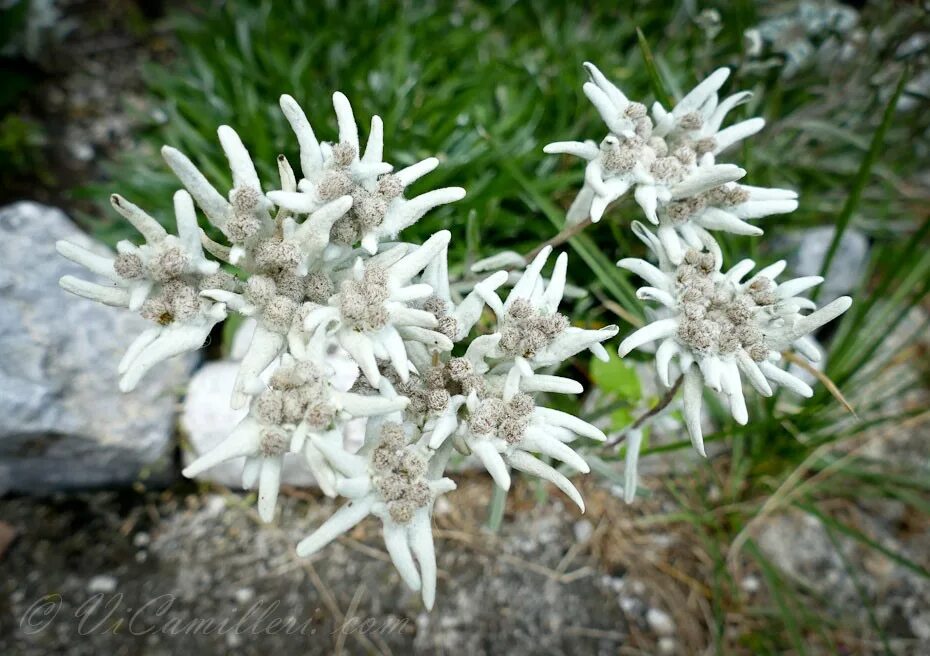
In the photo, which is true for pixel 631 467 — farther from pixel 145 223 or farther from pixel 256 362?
pixel 145 223

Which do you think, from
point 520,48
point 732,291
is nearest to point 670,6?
point 520,48

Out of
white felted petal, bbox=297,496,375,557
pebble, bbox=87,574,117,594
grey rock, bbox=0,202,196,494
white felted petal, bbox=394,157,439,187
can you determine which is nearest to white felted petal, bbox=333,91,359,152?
white felted petal, bbox=394,157,439,187

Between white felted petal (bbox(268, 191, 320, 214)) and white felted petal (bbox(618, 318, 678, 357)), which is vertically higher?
white felted petal (bbox(268, 191, 320, 214))

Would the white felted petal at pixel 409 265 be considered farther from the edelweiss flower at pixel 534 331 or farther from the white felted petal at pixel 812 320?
the white felted petal at pixel 812 320

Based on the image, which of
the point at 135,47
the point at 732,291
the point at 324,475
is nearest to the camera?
the point at 324,475

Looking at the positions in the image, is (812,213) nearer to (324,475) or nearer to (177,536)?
(324,475)

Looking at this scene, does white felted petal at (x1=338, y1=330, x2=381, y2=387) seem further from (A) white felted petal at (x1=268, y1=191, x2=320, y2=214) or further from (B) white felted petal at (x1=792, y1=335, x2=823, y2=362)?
(B) white felted petal at (x1=792, y1=335, x2=823, y2=362)
